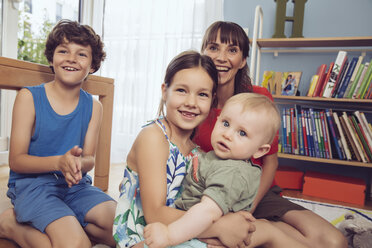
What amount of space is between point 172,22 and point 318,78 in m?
1.31

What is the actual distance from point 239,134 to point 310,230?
0.50 m

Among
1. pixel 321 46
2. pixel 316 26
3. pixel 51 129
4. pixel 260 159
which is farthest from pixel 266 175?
pixel 316 26

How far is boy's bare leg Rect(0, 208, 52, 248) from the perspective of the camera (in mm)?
944

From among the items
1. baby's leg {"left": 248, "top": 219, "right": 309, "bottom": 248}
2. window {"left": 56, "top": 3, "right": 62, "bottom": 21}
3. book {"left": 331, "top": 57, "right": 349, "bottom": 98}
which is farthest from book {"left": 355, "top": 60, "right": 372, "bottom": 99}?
window {"left": 56, "top": 3, "right": 62, "bottom": 21}

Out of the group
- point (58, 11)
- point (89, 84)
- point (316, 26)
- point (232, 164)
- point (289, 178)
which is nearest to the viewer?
point (232, 164)

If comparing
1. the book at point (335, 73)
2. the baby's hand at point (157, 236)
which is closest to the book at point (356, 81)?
the book at point (335, 73)

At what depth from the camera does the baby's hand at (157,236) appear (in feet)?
2.07

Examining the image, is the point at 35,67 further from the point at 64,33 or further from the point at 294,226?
the point at 294,226

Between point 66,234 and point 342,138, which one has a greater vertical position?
point 342,138

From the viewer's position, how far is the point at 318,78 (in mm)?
2061

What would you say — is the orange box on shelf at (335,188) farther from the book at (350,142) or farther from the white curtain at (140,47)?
the white curtain at (140,47)

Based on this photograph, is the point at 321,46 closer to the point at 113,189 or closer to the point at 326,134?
the point at 326,134

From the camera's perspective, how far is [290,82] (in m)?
2.16

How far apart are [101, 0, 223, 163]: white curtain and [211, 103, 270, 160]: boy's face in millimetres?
1824
